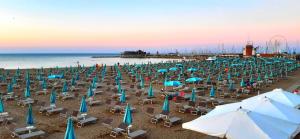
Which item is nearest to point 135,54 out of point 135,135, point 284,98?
point 284,98

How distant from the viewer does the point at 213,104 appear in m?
16.0

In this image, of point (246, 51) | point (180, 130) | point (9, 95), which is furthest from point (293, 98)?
point (246, 51)

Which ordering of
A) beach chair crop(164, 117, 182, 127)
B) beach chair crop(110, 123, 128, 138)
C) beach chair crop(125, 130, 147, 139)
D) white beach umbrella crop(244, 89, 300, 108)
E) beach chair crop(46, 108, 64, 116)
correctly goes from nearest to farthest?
beach chair crop(125, 130, 147, 139) < beach chair crop(110, 123, 128, 138) < white beach umbrella crop(244, 89, 300, 108) < beach chair crop(164, 117, 182, 127) < beach chair crop(46, 108, 64, 116)

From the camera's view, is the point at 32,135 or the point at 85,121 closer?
the point at 32,135

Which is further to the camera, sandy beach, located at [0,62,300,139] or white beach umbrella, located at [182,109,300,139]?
sandy beach, located at [0,62,300,139]

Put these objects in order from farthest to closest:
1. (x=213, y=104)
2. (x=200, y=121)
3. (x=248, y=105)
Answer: (x=213, y=104)
(x=248, y=105)
(x=200, y=121)

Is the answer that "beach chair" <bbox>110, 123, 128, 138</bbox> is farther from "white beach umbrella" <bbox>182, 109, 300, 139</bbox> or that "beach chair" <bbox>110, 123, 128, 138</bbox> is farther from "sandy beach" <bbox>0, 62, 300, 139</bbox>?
"white beach umbrella" <bbox>182, 109, 300, 139</bbox>

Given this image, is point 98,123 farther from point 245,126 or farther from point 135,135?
point 245,126

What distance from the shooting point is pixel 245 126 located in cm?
695

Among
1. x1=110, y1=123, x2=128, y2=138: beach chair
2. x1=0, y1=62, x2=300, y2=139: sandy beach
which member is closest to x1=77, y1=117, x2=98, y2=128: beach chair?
x1=0, y1=62, x2=300, y2=139: sandy beach

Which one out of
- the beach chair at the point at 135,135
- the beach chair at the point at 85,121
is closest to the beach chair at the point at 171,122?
the beach chair at the point at 135,135

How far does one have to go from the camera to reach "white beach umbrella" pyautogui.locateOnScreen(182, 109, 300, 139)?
6.68 m

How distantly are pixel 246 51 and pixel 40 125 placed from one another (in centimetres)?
8644

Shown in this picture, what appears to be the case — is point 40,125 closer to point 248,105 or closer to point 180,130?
point 180,130
